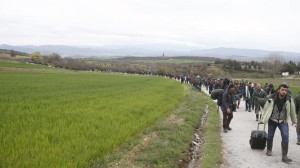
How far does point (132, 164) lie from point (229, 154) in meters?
2.76

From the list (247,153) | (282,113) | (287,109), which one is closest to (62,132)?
(247,153)

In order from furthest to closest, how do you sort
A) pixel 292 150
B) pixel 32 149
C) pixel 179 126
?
pixel 179 126 < pixel 292 150 < pixel 32 149

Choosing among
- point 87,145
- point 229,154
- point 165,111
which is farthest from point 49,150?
point 165,111

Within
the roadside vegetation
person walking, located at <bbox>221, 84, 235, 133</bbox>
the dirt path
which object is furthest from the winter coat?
person walking, located at <bbox>221, 84, 235, 133</bbox>

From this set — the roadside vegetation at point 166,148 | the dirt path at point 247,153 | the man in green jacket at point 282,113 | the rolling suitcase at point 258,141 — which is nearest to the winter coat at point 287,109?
the man in green jacket at point 282,113

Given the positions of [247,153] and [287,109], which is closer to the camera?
[287,109]

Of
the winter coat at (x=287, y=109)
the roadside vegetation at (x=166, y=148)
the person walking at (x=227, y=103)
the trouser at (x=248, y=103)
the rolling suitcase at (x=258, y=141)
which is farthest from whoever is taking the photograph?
the trouser at (x=248, y=103)

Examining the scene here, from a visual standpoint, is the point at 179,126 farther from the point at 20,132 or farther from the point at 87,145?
the point at 20,132

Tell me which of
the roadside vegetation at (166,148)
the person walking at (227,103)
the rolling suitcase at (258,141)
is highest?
the person walking at (227,103)

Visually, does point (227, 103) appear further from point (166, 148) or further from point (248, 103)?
point (248, 103)

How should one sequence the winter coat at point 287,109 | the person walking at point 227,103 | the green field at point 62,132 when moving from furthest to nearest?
the person walking at point 227,103, the winter coat at point 287,109, the green field at point 62,132

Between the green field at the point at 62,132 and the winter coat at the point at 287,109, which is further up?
the winter coat at the point at 287,109

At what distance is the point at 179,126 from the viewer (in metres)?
12.4

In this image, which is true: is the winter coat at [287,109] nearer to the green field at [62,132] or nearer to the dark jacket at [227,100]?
the dark jacket at [227,100]
